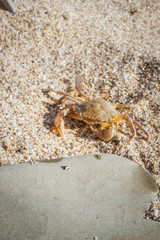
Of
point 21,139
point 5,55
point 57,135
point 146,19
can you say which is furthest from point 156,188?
point 146,19

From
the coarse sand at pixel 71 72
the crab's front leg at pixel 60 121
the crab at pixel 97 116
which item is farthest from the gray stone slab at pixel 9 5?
the crab's front leg at pixel 60 121

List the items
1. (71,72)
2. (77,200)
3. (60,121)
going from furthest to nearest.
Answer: (71,72), (60,121), (77,200)

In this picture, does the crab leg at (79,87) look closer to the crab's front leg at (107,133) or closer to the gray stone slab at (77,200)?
the crab's front leg at (107,133)

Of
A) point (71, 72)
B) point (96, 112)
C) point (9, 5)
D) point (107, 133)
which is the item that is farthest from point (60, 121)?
point (9, 5)

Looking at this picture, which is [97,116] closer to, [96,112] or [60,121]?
[96,112]

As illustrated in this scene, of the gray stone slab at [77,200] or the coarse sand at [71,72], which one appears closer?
the gray stone slab at [77,200]

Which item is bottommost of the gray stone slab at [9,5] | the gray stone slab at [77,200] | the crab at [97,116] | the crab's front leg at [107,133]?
the gray stone slab at [77,200]
